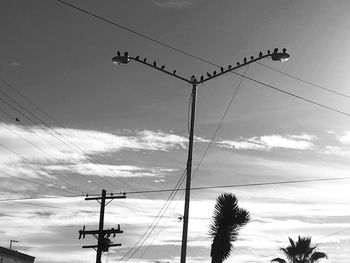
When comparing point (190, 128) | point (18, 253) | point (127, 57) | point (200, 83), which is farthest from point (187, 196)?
point (18, 253)

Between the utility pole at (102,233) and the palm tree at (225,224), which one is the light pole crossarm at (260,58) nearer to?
the palm tree at (225,224)

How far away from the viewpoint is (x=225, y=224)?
81.1 feet

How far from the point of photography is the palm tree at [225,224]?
24.5 metres

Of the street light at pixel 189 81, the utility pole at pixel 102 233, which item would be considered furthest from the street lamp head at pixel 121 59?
the utility pole at pixel 102 233

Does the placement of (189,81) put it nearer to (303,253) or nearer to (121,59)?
(121,59)

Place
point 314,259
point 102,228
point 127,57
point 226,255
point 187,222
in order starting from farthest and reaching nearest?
point 102,228 < point 314,259 < point 226,255 < point 127,57 < point 187,222

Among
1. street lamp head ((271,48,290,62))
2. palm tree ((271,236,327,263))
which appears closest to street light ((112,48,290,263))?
street lamp head ((271,48,290,62))

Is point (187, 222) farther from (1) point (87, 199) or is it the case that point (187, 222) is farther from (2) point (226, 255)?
(1) point (87, 199)

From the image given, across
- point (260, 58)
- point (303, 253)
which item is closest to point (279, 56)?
point (260, 58)

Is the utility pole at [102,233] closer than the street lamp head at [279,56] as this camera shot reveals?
No

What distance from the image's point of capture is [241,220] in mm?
24797

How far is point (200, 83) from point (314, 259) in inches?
881

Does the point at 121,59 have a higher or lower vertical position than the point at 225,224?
higher

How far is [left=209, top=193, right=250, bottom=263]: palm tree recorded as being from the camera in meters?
24.5
